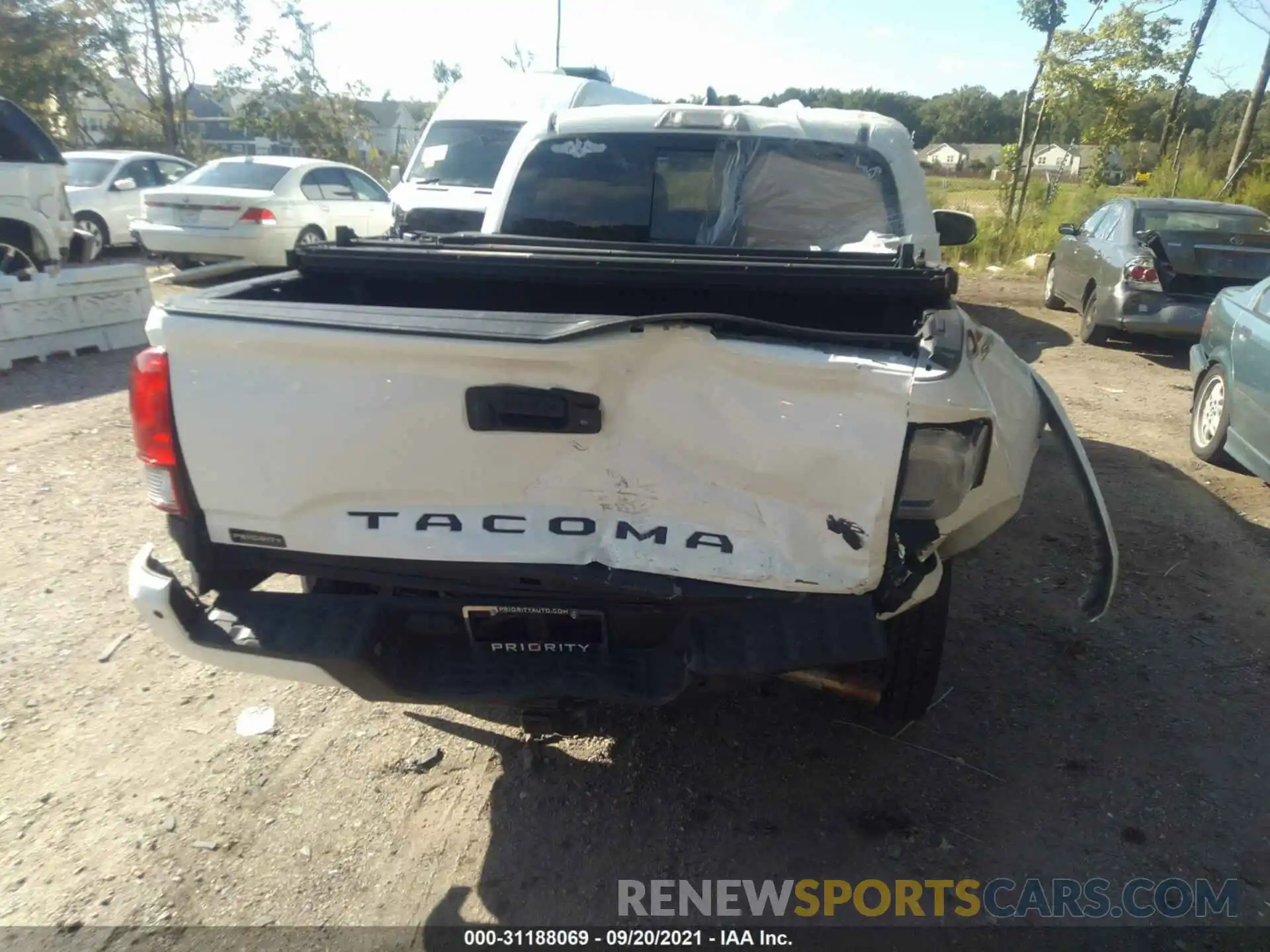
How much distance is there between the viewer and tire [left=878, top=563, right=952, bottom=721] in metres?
2.69

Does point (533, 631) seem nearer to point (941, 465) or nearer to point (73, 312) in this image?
point (941, 465)

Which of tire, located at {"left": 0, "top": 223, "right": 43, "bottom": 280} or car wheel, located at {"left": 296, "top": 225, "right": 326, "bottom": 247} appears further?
car wheel, located at {"left": 296, "top": 225, "right": 326, "bottom": 247}

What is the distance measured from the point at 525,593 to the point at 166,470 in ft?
3.24

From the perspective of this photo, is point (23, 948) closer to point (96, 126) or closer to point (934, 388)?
point (934, 388)

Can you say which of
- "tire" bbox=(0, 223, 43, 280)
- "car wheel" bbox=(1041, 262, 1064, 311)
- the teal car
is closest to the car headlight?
the teal car

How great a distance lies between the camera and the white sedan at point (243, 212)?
35.6 feet

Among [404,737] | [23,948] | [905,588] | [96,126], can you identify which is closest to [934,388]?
[905,588]

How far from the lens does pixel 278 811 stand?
9.01ft

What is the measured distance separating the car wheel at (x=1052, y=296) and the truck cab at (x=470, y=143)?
5990mm

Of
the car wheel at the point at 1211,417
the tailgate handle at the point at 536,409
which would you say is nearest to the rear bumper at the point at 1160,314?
the car wheel at the point at 1211,417

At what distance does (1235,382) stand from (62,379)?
343 inches

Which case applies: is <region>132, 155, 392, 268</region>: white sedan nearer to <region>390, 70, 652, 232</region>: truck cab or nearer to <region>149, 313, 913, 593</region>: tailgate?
<region>390, 70, 652, 232</region>: truck cab

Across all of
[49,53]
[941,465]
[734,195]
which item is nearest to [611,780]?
[941,465]

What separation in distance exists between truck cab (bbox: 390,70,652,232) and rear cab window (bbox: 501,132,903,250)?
502cm
